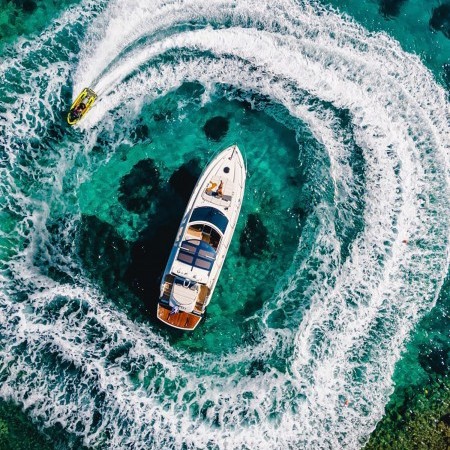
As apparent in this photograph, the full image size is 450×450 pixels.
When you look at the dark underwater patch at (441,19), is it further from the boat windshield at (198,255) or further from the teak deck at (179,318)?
the teak deck at (179,318)

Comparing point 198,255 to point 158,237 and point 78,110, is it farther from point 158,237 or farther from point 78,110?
point 78,110

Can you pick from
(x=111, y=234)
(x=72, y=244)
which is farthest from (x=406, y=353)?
(x=72, y=244)

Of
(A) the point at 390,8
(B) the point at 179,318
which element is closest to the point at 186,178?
(B) the point at 179,318

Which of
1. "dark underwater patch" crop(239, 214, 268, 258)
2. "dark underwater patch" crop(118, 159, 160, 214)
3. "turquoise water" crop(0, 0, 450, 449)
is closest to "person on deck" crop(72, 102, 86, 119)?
"turquoise water" crop(0, 0, 450, 449)

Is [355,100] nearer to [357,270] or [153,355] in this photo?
[357,270]

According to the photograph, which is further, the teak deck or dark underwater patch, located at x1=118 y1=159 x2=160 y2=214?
dark underwater patch, located at x1=118 y1=159 x2=160 y2=214

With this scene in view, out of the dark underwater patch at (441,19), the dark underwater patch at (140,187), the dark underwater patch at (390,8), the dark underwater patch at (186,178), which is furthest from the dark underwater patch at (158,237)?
the dark underwater patch at (441,19)

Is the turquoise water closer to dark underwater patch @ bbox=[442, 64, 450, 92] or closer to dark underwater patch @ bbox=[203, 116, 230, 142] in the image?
dark underwater patch @ bbox=[203, 116, 230, 142]
